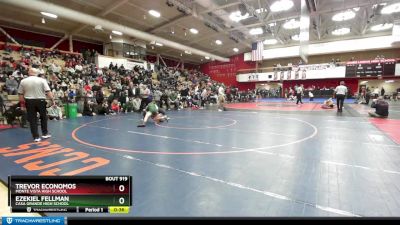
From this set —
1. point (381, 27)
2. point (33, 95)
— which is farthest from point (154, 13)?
point (381, 27)

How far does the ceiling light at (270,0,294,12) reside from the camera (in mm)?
16359

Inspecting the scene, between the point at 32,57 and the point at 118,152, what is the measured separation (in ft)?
49.4

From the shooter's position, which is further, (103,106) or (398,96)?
(398,96)

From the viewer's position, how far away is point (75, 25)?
1847cm

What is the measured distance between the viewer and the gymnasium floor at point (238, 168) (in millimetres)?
2332

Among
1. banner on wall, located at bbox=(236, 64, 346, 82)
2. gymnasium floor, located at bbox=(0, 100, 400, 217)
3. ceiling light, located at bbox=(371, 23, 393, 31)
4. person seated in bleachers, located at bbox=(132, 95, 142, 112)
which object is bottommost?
gymnasium floor, located at bbox=(0, 100, 400, 217)

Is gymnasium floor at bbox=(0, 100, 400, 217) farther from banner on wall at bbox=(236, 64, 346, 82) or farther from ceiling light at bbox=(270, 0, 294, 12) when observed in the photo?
banner on wall at bbox=(236, 64, 346, 82)

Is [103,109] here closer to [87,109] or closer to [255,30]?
[87,109]

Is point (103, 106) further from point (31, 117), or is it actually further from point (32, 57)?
point (32, 57)

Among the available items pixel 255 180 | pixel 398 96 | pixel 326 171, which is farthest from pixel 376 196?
pixel 398 96

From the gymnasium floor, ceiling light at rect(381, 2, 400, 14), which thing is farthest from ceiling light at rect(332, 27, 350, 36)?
Answer: the gymnasium floor

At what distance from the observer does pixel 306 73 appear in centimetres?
2750
